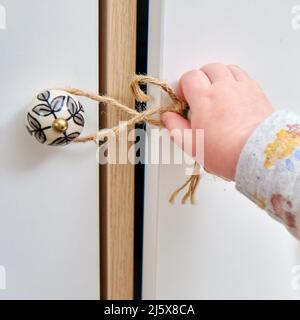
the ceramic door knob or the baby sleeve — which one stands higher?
the ceramic door knob

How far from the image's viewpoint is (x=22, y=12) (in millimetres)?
265

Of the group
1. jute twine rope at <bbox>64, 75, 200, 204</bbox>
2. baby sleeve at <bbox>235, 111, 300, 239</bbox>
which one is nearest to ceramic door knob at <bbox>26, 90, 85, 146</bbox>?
jute twine rope at <bbox>64, 75, 200, 204</bbox>

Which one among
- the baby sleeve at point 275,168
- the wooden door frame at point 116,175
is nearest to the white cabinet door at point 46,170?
the wooden door frame at point 116,175

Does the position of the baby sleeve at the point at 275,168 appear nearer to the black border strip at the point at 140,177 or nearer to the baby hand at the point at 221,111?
the baby hand at the point at 221,111

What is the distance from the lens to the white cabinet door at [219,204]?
30 cm

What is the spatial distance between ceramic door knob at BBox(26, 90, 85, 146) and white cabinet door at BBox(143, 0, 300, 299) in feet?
0.28

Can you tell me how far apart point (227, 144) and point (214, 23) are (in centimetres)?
12

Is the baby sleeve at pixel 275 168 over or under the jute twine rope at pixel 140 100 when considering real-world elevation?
under

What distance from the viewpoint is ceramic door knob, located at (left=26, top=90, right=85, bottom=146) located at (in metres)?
0.26

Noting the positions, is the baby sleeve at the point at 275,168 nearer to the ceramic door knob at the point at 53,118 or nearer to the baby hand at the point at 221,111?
the baby hand at the point at 221,111

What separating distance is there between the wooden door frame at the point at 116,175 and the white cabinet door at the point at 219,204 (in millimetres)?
19

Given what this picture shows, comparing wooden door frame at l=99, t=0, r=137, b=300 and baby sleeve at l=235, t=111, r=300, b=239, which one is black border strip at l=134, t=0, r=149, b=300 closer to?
wooden door frame at l=99, t=0, r=137, b=300

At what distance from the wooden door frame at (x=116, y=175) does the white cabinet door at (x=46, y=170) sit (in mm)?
12
